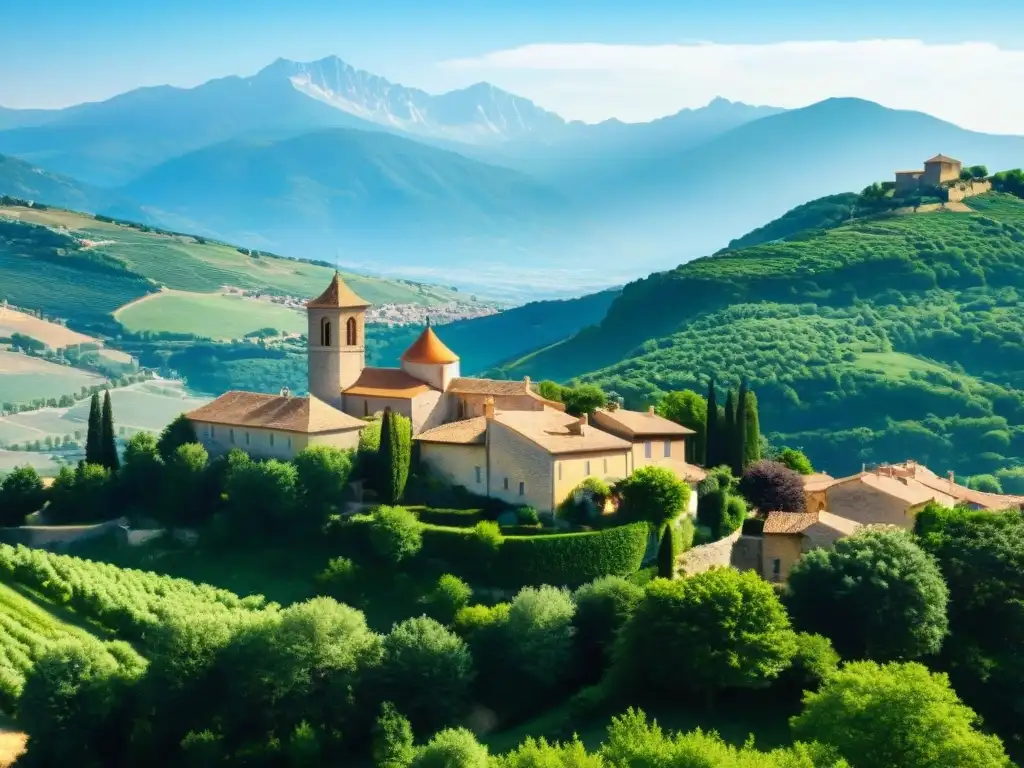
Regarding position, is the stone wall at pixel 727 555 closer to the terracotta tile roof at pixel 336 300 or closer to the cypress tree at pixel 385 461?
the cypress tree at pixel 385 461

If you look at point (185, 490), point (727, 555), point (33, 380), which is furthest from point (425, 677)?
point (33, 380)

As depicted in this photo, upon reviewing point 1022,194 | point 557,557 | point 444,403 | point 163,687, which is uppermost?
point 1022,194

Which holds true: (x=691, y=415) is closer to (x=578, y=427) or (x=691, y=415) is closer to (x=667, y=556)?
(x=578, y=427)

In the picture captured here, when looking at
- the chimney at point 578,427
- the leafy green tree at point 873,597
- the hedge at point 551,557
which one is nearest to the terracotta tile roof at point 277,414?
the chimney at point 578,427

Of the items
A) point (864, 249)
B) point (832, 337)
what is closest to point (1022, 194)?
point (864, 249)

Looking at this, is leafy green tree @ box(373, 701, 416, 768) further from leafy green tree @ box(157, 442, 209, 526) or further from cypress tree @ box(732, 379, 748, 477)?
cypress tree @ box(732, 379, 748, 477)

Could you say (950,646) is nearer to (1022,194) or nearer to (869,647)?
(869,647)
